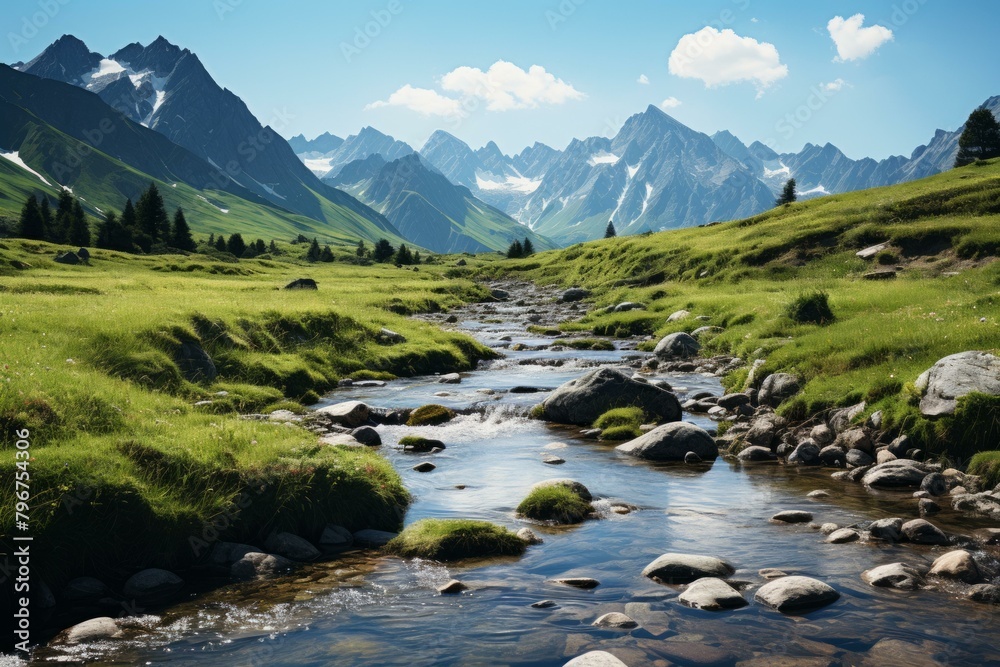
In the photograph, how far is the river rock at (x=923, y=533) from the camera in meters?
12.5

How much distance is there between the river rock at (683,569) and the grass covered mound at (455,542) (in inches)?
97.9

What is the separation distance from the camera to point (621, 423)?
22.1m

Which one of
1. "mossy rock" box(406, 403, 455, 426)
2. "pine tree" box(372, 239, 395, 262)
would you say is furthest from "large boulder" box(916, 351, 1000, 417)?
"pine tree" box(372, 239, 395, 262)

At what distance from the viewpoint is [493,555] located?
1254 centimetres

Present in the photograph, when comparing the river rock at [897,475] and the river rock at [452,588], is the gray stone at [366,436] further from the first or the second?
the river rock at [897,475]

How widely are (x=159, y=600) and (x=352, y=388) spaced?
1809 centimetres

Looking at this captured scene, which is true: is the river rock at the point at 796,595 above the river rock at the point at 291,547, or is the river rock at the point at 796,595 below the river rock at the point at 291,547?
below

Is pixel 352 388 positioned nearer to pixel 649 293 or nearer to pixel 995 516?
pixel 995 516

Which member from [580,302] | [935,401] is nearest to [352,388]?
[935,401]

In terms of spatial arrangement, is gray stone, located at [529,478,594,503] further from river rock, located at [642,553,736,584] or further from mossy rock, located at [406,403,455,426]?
mossy rock, located at [406,403,455,426]

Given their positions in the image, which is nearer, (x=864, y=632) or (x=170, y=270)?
(x=864, y=632)

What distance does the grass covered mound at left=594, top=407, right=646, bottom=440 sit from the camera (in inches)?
842

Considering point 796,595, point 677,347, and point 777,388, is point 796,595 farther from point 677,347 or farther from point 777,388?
point 677,347

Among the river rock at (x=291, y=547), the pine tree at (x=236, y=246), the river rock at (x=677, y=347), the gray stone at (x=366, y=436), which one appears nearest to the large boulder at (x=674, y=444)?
the gray stone at (x=366, y=436)
